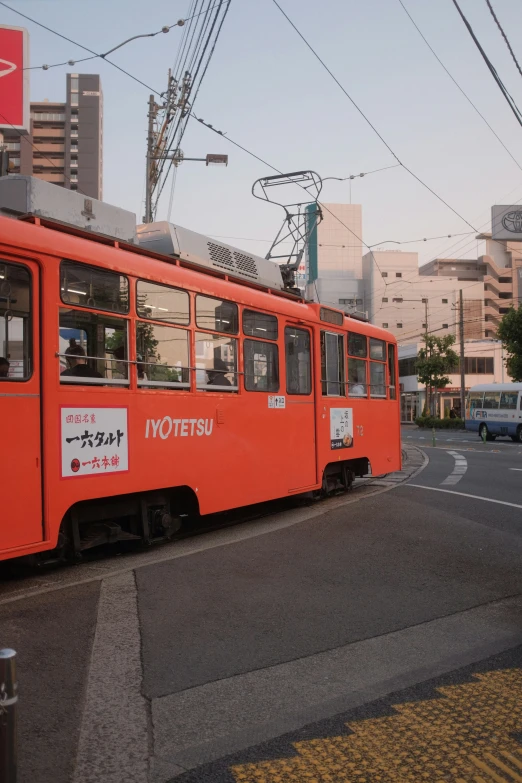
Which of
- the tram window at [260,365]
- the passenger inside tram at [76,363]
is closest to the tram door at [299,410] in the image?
the tram window at [260,365]

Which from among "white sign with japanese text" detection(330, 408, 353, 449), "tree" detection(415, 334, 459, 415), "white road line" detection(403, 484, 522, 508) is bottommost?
"white road line" detection(403, 484, 522, 508)

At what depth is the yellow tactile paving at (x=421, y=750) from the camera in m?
3.06

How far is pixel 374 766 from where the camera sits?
10.3 feet

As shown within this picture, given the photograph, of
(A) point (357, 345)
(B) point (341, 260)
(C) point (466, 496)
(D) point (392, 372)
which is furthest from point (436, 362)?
(C) point (466, 496)

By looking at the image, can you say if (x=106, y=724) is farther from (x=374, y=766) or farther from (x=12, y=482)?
(x=12, y=482)

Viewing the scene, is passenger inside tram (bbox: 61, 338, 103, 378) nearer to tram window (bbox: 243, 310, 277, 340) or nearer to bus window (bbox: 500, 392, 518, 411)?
tram window (bbox: 243, 310, 277, 340)

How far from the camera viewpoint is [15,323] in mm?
5996

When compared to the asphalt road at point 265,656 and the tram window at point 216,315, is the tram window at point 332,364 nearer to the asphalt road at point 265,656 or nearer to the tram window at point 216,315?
the tram window at point 216,315

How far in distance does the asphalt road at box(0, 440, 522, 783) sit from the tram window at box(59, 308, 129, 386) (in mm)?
1838

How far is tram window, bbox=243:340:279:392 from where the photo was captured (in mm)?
9289

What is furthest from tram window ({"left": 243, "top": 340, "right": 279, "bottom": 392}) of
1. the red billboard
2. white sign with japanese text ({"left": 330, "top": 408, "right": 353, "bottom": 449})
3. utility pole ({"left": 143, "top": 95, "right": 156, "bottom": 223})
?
utility pole ({"left": 143, "top": 95, "right": 156, "bottom": 223})

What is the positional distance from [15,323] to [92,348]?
0.90 m

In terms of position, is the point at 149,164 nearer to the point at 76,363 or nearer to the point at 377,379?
the point at 377,379

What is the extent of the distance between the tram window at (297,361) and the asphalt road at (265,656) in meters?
2.71
